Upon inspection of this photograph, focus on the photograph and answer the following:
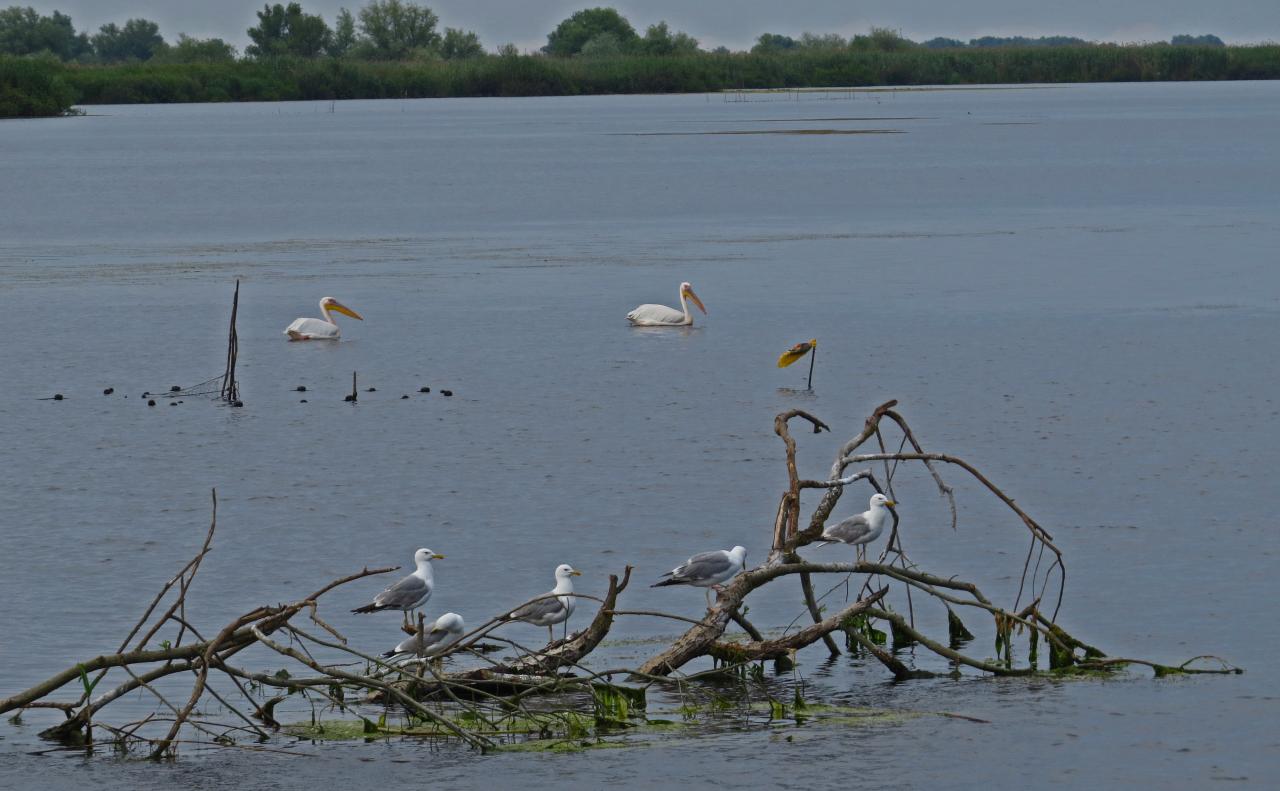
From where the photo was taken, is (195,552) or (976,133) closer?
(195,552)

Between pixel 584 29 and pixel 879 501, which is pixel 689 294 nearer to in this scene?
pixel 879 501

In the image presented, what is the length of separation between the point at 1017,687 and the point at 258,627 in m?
3.56

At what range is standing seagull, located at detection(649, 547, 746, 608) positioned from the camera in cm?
1025

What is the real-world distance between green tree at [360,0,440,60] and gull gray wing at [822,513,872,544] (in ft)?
481

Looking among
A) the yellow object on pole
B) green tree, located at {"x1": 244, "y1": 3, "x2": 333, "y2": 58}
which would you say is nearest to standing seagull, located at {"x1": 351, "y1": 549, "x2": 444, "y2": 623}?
the yellow object on pole

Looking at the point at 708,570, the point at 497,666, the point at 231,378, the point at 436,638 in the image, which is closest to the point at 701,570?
the point at 708,570

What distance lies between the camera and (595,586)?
1134 centimetres

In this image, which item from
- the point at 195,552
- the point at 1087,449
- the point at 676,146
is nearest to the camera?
the point at 195,552

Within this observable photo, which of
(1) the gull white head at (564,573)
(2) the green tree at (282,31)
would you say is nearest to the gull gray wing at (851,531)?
(1) the gull white head at (564,573)

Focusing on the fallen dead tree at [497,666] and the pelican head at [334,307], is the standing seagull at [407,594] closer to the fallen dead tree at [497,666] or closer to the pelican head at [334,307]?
the fallen dead tree at [497,666]

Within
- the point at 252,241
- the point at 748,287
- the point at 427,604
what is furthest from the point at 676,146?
the point at 427,604

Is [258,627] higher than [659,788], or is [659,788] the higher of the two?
[258,627]

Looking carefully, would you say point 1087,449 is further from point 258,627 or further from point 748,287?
point 748,287

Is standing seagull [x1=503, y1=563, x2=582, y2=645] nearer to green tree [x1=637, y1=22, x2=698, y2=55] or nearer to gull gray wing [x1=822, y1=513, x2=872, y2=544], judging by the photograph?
gull gray wing [x1=822, y1=513, x2=872, y2=544]
